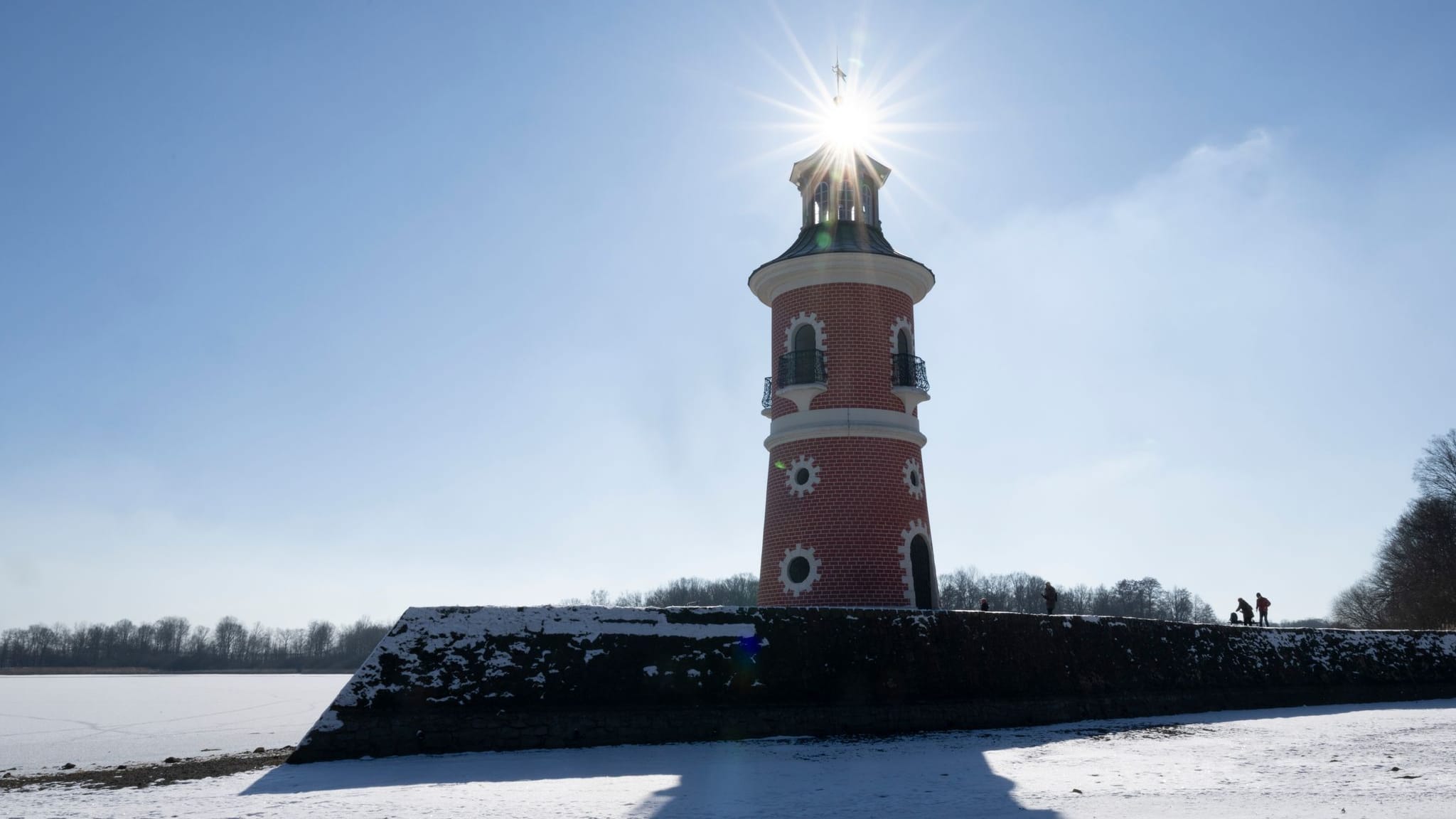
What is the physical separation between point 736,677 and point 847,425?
25.8 ft

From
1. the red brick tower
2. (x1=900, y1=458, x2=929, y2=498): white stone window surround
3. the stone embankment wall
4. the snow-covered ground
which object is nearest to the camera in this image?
the snow-covered ground

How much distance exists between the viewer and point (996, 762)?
40.0ft

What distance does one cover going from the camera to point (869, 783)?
10.7 m

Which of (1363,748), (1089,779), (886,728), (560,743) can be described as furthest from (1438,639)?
(560,743)

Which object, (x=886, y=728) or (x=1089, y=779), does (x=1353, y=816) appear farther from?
(x=886, y=728)

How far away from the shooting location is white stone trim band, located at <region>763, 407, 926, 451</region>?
21828mm

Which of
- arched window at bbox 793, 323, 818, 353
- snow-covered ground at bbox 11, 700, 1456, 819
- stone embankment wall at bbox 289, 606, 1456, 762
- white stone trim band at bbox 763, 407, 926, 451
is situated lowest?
snow-covered ground at bbox 11, 700, 1456, 819

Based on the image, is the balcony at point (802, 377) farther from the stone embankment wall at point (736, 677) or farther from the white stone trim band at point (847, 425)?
the stone embankment wall at point (736, 677)

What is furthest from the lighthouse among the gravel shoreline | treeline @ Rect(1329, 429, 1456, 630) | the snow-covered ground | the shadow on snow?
treeline @ Rect(1329, 429, 1456, 630)

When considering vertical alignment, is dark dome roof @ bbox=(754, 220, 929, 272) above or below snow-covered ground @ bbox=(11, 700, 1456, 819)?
above

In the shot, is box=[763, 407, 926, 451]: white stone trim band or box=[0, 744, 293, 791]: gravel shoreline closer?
box=[0, 744, 293, 791]: gravel shoreline

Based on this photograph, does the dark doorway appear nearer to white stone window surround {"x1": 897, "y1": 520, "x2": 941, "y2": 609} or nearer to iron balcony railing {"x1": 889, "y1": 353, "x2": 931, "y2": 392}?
white stone window surround {"x1": 897, "y1": 520, "x2": 941, "y2": 609}

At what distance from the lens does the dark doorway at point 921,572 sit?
2180 centimetres

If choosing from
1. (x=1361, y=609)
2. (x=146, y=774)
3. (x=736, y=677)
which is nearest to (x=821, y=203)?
(x=736, y=677)
